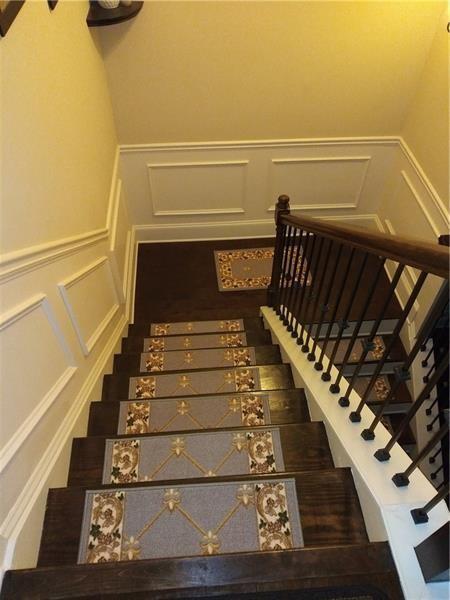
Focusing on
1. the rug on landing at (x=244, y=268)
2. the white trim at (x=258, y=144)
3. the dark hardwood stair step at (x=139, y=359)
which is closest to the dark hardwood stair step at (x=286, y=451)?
the dark hardwood stair step at (x=139, y=359)

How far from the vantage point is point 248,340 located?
2.85 metres

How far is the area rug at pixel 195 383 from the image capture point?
84.9 inches

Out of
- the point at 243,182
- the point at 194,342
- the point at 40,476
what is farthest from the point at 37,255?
the point at 243,182

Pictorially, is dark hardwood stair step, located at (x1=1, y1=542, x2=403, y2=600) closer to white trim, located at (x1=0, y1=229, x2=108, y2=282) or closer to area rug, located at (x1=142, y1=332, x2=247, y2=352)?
white trim, located at (x1=0, y1=229, x2=108, y2=282)

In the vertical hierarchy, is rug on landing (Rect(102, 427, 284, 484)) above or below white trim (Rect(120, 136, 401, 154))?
below

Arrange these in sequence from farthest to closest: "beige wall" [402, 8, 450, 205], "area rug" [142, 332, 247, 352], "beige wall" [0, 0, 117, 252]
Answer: "area rug" [142, 332, 247, 352], "beige wall" [402, 8, 450, 205], "beige wall" [0, 0, 117, 252]

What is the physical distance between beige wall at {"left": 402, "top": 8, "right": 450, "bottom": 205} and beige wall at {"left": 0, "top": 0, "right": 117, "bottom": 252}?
241cm

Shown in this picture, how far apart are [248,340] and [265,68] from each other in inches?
81.0

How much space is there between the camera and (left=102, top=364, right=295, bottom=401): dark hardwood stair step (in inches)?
84.4

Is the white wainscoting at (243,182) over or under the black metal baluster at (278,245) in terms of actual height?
over

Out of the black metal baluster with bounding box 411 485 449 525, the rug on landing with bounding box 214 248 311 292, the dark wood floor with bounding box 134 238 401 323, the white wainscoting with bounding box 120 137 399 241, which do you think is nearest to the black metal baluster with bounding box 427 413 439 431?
the dark wood floor with bounding box 134 238 401 323

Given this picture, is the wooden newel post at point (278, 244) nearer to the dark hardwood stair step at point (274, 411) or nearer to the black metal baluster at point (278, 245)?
the black metal baluster at point (278, 245)

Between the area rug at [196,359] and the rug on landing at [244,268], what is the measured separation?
1.06 metres

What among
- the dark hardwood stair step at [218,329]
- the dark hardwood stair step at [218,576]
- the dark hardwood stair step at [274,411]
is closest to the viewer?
the dark hardwood stair step at [218,576]
